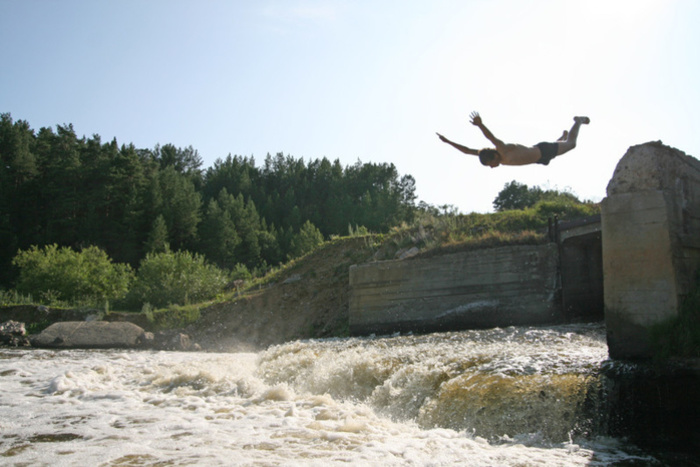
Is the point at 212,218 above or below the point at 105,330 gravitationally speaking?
above

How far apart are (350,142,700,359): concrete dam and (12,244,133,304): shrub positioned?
15975mm

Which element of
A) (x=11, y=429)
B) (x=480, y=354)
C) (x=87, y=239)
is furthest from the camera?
(x=87, y=239)

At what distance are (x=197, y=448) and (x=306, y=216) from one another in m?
73.3

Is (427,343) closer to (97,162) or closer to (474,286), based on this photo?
(474,286)

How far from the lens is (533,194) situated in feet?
130

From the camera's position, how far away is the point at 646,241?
25.6 feet

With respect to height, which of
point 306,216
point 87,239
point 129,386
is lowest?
point 129,386

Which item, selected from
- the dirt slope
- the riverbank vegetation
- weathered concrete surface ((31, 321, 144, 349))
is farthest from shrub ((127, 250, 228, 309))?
weathered concrete surface ((31, 321, 144, 349))

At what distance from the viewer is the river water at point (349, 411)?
588 centimetres

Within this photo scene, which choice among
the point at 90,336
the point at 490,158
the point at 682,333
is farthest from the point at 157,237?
the point at 682,333

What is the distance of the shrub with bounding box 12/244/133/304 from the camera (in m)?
26.9

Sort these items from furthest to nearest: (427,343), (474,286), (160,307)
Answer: (160,307)
(474,286)
(427,343)

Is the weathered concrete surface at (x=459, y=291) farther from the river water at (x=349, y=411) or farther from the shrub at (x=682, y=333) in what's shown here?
the shrub at (x=682, y=333)

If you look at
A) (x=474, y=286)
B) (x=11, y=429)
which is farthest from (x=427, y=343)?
(x=11, y=429)
